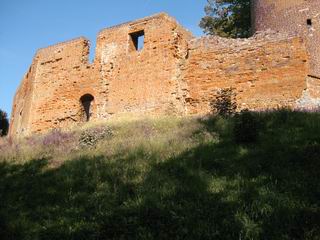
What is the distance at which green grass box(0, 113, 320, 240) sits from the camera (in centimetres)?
531

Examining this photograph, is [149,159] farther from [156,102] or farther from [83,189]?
[156,102]

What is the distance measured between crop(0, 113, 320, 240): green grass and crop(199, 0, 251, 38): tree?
15.8 metres

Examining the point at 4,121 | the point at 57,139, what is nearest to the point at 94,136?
the point at 57,139

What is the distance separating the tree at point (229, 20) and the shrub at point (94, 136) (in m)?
14.7

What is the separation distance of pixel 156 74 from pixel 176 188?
962 centimetres

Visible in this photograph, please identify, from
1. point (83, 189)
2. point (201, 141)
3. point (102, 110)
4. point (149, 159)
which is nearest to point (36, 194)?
point (83, 189)

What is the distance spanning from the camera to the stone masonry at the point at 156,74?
13438mm

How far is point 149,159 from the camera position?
324 inches

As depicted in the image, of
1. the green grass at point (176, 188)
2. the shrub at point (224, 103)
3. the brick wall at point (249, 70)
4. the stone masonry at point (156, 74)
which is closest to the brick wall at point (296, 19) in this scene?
the brick wall at point (249, 70)

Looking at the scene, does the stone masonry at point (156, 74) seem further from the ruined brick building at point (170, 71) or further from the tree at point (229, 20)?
the tree at point (229, 20)

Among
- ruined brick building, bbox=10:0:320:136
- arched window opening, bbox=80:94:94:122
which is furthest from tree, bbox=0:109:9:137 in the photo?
arched window opening, bbox=80:94:94:122

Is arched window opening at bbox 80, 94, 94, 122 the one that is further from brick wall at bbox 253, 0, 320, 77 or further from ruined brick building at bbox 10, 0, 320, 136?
brick wall at bbox 253, 0, 320, 77

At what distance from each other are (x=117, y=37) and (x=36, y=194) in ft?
36.7

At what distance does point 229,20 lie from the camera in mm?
25672
